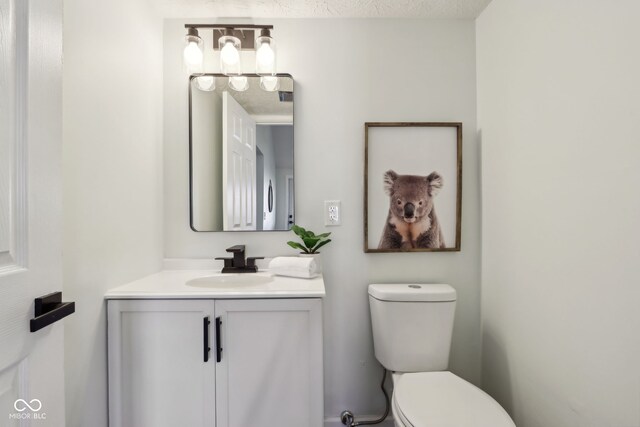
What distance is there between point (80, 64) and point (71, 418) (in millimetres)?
1151

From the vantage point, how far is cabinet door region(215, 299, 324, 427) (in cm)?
112

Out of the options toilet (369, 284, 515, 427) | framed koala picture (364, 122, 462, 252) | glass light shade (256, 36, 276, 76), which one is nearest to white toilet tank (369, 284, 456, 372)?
toilet (369, 284, 515, 427)

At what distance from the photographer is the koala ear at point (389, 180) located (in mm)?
1526

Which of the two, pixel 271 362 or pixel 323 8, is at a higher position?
pixel 323 8

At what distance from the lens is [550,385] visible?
108cm

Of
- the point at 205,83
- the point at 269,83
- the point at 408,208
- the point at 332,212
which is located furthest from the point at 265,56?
the point at 408,208

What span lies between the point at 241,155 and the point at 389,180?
785mm

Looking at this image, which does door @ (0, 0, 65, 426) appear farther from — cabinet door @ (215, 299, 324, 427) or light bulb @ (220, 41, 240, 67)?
light bulb @ (220, 41, 240, 67)

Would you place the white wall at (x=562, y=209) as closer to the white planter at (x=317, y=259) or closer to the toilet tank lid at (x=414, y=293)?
the toilet tank lid at (x=414, y=293)

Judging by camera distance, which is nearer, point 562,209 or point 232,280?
point 562,209

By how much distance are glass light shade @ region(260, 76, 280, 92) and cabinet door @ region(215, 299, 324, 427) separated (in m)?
1.06

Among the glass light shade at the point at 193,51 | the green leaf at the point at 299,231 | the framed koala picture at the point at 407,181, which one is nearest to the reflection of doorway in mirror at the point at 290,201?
the green leaf at the point at 299,231

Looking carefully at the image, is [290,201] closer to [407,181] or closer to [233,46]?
[407,181]

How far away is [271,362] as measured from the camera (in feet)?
3.67
